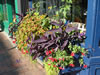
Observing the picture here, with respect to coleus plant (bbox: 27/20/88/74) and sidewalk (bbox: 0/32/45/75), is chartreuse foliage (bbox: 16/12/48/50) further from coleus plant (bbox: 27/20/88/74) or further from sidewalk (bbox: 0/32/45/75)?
sidewalk (bbox: 0/32/45/75)

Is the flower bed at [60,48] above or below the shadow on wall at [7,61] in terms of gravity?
above

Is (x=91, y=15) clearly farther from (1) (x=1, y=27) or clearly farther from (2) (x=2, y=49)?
(1) (x=1, y=27)

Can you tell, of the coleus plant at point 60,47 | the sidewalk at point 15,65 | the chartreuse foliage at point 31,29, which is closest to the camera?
the coleus plant at point 60,47

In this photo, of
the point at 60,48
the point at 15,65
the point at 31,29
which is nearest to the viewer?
the point at 60,48

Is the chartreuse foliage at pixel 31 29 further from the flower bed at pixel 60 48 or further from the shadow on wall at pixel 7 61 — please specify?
the shadow on wall at pixel 7 61

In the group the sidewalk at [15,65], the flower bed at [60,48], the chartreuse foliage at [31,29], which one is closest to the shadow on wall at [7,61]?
the sidewalk at [15,65]

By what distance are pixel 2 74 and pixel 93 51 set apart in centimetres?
254

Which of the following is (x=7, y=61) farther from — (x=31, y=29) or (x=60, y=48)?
(x=60, y=48)

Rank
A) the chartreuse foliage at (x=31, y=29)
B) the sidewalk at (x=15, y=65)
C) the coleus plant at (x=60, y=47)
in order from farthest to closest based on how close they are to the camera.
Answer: the sidewalk at (x=15, y=65) < the chartreuse foliage at (x=31, y=29) < the coleus plant at (x=60, y=47)

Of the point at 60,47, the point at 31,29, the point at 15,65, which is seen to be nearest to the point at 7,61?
the point at 15,65

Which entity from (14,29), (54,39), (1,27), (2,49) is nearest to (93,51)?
(54,39)

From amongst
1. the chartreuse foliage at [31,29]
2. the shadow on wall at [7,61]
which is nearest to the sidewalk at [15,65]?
the shadow on wall at [7,61]

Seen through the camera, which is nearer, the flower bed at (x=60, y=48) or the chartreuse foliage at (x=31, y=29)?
the flower bed at (x=60, y=48)

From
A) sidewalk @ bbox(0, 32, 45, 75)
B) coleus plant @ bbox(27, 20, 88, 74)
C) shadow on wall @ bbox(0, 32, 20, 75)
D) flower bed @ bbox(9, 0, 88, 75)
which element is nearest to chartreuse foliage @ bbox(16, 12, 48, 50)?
flower bed @ bbox(9, 0, 88, 75)
